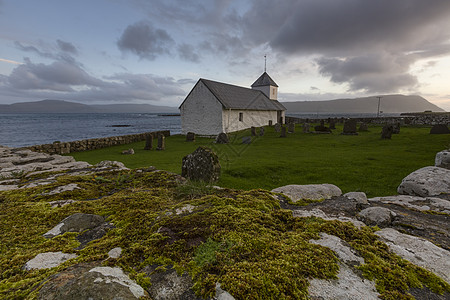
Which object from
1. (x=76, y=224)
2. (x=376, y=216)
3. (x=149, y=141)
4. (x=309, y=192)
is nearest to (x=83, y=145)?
(x=149, y=141)

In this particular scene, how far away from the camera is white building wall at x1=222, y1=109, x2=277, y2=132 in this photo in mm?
30016

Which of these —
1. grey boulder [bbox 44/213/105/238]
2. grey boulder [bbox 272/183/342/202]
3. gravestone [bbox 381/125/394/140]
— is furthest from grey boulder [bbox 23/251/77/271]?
gravestone [bbox 381/125/394/140]

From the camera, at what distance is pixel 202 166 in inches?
281

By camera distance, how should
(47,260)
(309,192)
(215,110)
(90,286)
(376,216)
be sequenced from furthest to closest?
(215,110), (309,192), (376,216), (47,260), (90,286)

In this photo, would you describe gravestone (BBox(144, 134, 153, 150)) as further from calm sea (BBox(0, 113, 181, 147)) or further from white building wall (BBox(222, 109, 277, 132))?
calm sea (BBox(0, 113, 181, 147))

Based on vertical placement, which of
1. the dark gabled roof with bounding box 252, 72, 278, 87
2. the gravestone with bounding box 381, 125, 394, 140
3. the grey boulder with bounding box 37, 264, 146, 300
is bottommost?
the grey boulder with bounding box 37, 264, 146, 300

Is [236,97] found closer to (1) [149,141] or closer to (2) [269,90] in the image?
(2) [269,90]

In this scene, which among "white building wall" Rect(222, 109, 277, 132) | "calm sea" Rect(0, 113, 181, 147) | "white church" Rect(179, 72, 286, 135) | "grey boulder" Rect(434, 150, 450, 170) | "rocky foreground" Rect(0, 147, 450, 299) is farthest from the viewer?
"calm sea" Rect(0, 113, 181, 147)

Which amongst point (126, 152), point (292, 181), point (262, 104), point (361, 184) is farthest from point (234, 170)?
point (262, 104)

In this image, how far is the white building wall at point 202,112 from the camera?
2917cm

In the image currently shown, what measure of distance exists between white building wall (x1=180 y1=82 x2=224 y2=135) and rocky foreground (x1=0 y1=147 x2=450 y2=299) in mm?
25628

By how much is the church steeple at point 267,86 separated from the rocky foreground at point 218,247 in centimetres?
4727

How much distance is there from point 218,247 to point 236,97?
33505 millimetres

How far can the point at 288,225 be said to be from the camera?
2.86m
